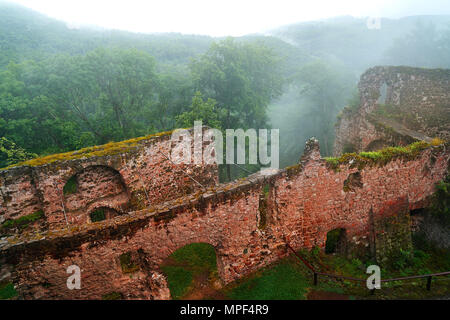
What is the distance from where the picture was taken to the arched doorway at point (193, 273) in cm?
761

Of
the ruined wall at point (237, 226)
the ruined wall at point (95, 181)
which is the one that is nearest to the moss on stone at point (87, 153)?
the ruined wall at point (95, 181)

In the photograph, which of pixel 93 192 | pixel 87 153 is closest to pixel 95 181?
pixel 93 192

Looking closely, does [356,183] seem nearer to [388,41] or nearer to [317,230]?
[317,230]

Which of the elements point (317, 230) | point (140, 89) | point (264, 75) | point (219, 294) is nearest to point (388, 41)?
point (264, 75)

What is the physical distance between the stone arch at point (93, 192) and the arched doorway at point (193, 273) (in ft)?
11.6

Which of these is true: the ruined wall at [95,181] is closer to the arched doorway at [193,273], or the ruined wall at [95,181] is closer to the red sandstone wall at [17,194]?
the red sandstone wall at [17,194]

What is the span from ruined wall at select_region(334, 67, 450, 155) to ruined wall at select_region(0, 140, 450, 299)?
12.0ft

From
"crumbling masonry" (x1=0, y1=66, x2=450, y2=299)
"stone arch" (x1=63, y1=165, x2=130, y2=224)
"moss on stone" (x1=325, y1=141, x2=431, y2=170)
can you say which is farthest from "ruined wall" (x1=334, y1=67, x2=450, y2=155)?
"stone arch" (x1=63, y1=165, x2=130, y2=224)

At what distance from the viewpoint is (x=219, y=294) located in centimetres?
748

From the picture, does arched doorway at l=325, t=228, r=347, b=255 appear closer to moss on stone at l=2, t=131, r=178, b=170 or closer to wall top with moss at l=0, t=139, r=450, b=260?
wall top with moss at l=0, t=139, r=450, b=260

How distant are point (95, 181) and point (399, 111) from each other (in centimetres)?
1736

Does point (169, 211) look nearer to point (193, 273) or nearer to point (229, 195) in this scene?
point (229, 195)

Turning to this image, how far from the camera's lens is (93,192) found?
1041 cm

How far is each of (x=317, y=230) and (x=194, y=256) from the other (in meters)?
4.56
